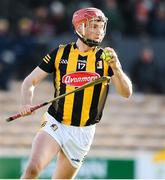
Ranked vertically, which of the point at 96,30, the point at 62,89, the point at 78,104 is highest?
the point at 96,30

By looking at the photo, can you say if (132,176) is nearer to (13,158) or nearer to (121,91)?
(13,158)

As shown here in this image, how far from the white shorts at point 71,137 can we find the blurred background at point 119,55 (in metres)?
5.25

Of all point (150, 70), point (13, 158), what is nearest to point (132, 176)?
point (13, 158)

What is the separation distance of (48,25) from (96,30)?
7.93 meters

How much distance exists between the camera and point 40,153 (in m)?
8.59

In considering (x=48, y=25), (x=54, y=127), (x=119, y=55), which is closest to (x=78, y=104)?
(x=54, y=127)

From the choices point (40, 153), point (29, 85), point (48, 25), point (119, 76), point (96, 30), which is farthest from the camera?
point (48, 25)

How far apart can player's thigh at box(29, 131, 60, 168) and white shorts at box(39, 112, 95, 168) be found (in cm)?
6

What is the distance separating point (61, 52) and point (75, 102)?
1.50 feet

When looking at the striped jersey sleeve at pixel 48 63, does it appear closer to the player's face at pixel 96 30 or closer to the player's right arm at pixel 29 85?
the player's right arm at pixel 29 85

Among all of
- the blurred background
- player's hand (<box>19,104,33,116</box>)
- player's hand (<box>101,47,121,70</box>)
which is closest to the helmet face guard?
player's hand (<box>101,47,121,70</box>)

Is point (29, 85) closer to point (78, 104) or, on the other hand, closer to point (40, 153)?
point (78, 104)

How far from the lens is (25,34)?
15773mm

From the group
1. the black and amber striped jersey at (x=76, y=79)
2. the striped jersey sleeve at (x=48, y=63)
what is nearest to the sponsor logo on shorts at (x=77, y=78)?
the black and amber striped jersey at (x=76, y=79)
